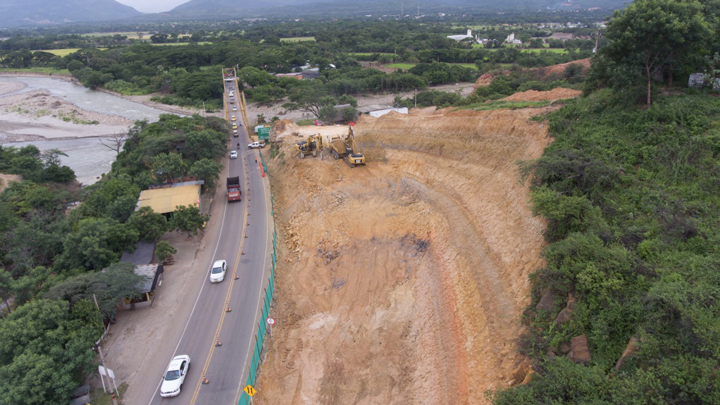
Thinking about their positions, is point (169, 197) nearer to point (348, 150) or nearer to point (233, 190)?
point (233, 190)

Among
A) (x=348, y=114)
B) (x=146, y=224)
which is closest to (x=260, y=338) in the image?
(x=146, y=224)

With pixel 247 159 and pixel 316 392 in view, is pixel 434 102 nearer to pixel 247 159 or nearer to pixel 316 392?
pixel 247 159

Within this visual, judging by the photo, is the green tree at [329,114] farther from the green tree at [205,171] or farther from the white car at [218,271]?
the white car at [218,271]

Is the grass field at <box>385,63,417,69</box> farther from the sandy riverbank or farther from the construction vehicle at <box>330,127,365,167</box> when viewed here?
the construction vehicle at <box>330,127,365,167</box>

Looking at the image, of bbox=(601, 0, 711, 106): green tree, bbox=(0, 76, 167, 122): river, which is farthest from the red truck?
bbox=(0, 76, 167, 122): river

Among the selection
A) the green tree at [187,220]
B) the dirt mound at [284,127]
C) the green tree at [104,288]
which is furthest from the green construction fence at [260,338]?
the dirt mound at [284,127]

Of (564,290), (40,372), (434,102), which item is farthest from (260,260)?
(434,102)
